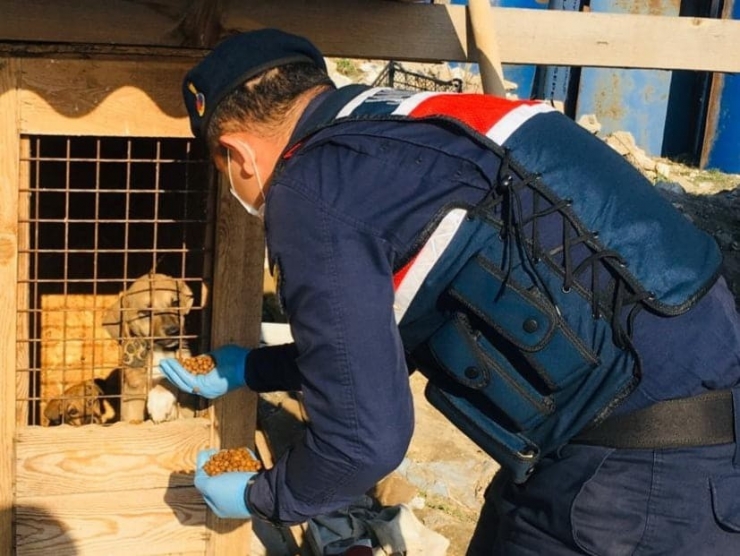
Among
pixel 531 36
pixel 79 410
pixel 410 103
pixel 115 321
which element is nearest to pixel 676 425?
pixel 410 103

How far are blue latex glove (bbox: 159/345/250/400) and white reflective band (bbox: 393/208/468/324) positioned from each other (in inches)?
41.3

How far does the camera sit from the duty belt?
5.95 ft

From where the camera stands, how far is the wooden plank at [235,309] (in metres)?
2.90

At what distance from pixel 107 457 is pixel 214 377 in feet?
1.59

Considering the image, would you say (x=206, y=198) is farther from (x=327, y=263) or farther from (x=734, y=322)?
(x=734, y=322)

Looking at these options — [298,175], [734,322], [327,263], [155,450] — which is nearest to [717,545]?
[734,322]

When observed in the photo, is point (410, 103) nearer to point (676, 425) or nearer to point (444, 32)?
point (676, 425)

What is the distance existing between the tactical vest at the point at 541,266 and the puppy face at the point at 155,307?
145 cm

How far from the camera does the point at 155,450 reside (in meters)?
3.03

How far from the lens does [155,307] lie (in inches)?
125

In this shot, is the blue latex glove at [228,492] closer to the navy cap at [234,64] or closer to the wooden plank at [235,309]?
the wooden plank at [235,309]

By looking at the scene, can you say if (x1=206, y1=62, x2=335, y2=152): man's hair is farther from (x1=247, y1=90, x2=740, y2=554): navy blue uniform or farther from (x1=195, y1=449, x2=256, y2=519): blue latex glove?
(x1=195, y1=449, x2=256, y2=519): blue latex glove

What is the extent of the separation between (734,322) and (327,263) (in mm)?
804

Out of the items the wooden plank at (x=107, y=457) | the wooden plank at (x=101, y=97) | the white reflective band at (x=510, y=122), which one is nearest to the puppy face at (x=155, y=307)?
the wooden plank at (x=107, y=457)
